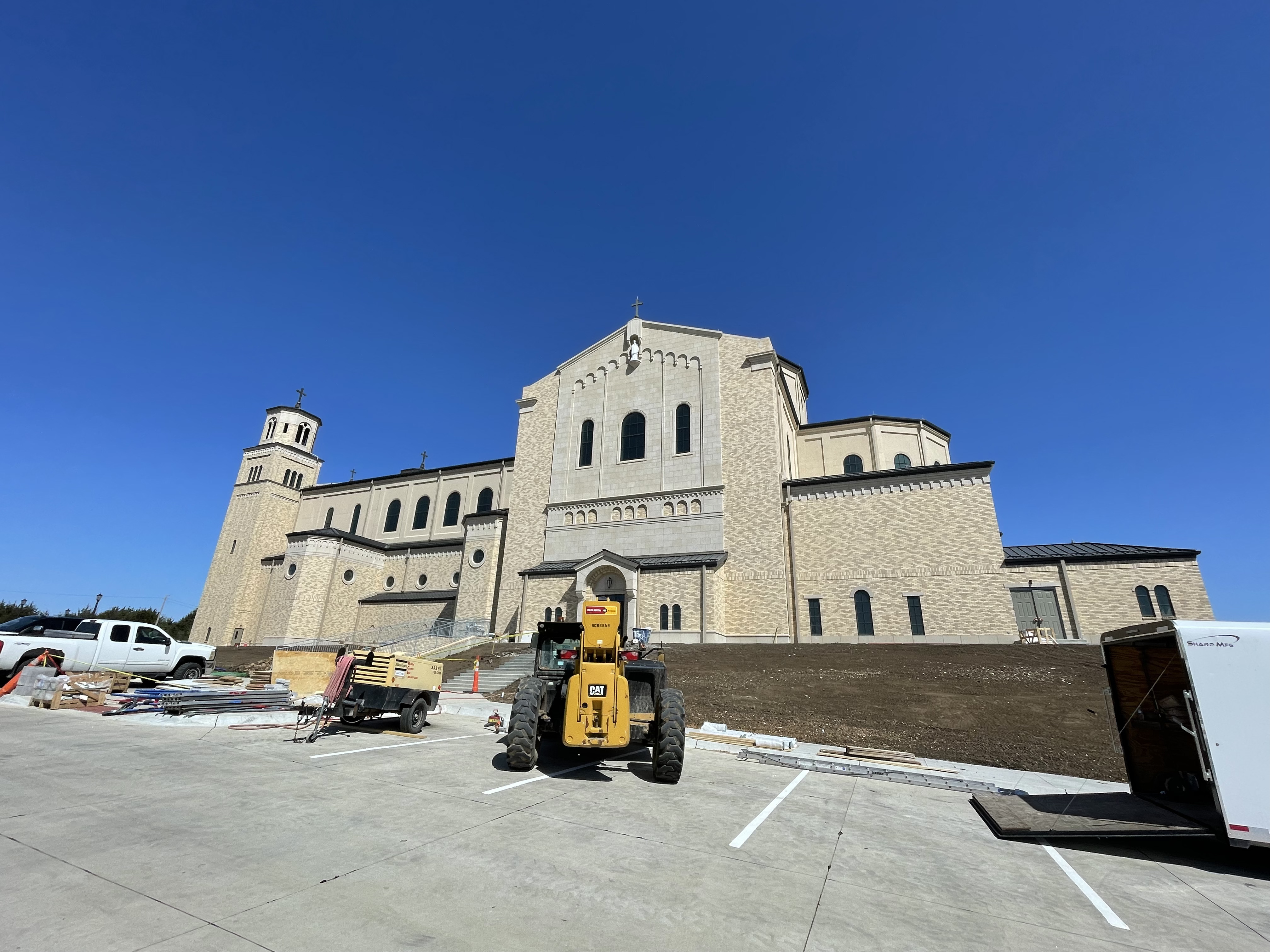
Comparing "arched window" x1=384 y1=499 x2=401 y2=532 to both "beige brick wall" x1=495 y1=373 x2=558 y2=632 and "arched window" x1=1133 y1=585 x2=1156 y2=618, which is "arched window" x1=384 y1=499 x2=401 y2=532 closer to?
"beige brick wall" x1=495 y1=373 x2=558 y2=632

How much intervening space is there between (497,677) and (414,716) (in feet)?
33.5

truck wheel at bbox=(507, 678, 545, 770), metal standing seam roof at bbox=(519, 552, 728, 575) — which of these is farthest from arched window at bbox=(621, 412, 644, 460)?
truck wheel at bbox=(507, 678, 545, 770)

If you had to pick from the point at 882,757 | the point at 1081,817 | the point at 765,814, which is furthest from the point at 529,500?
the point at 1081,817

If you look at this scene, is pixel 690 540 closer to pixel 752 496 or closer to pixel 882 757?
pixel 752 496

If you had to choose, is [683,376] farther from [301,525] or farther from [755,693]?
[301,525]

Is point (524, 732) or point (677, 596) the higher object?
point (677, 596)

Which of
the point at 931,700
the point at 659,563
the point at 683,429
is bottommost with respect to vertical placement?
the point at 931,700

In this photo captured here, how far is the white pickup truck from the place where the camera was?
13.2m

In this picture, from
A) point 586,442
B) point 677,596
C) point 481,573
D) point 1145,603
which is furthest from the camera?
point 481,573

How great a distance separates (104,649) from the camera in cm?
1454

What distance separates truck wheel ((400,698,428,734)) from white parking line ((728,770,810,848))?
24.2ft

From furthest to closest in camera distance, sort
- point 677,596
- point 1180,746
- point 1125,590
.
Result: point 677,596 → point 1125,590 → point 1180,746

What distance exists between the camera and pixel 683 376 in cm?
3322

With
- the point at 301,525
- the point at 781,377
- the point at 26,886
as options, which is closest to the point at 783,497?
the point at 781,377
